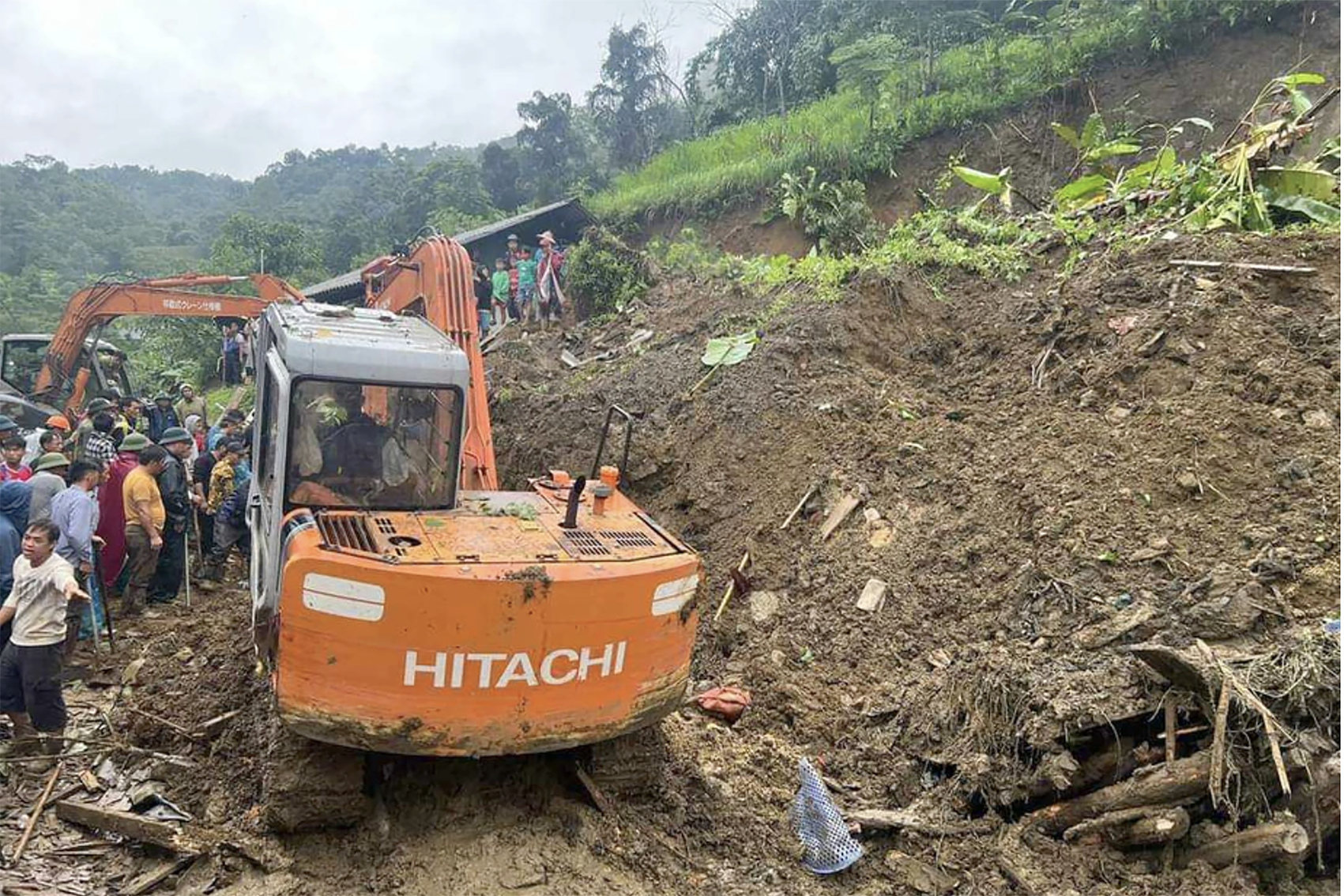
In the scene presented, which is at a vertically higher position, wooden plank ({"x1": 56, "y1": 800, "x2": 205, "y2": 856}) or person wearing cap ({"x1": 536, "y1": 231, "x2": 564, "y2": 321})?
person wearing cap ({"x1": 536, "y1": 231, "x2": 564, "y2": 321})

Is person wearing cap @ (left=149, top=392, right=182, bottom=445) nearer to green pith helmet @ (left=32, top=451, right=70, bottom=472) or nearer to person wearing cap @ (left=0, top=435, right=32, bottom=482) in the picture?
person wearing cap @ (left=0, top=435, right=32, bottom=482)

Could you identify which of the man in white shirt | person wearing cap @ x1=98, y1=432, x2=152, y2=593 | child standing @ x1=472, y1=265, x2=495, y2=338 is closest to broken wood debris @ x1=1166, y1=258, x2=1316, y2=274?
the man in white shirt

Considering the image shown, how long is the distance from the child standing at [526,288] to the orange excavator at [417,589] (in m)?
9.03

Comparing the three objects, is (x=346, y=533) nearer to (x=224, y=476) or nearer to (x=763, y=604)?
(x=763, y=604)

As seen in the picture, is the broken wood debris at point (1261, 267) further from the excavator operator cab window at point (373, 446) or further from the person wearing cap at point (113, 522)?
the person wearing cap at point (113, 522)

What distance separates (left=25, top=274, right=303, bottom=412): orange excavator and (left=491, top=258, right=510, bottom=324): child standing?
14.2 feet

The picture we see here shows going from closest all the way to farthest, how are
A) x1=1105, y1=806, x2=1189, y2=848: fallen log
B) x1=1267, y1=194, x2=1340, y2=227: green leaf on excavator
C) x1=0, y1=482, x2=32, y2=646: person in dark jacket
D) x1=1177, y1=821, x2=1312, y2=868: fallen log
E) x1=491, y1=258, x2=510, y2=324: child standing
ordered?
x1=1177, y1=821, x2=1312, y2=868: fallen log
x1=1105, y1=806, x2=1189, y2=848: fallen log
x1=0, y1=482, x2=32, y2=646: person in dark jacket
x1=1267, y1=194, x2=1340, y2=227: green leaf on excavator
x1=491, y1=258, x2=510, y2=324: child standing

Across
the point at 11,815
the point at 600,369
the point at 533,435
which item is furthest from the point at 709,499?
the point at 11,815

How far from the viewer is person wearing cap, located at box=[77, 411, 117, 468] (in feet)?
24.6

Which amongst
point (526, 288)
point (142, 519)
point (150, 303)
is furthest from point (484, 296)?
point (142, 519)

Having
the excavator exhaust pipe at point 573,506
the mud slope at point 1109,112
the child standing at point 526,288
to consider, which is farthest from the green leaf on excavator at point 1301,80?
the child standing at point 526,288

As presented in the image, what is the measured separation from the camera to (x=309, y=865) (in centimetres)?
368

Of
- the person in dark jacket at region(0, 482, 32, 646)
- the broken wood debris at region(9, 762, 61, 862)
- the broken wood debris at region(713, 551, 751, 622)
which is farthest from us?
the broken wood debris at region(713, 551, 751, 622)

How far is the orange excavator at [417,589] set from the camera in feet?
11.1
